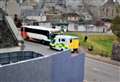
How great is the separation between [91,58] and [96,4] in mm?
45905

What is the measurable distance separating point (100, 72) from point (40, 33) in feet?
34.5

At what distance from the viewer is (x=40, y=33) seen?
28859 millimetres

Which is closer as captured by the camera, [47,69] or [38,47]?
[47,69]

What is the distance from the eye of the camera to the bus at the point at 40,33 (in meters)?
28.0

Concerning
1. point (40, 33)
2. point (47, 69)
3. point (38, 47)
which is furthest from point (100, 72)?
point (40, 33)

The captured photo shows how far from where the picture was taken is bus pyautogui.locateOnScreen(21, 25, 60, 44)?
28.0 m

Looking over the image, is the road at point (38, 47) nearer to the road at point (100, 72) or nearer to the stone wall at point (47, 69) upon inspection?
the road at point (100, 72)

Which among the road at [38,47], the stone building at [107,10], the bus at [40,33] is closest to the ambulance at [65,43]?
the road at [38,47]

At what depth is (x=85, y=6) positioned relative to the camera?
221 feet

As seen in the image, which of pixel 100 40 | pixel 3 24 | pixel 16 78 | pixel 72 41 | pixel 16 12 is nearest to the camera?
pixel 16 78

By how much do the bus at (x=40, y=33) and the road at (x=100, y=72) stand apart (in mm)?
5925

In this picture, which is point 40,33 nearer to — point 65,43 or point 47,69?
point 65,43

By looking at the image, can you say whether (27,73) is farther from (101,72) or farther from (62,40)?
(62,40)

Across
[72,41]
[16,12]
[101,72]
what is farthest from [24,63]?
[16,12]
